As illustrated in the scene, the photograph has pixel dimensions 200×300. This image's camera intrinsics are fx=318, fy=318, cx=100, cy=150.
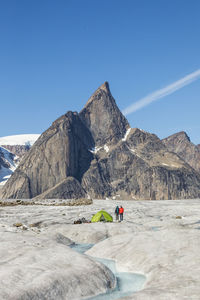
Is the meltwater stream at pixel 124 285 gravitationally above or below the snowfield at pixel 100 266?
below

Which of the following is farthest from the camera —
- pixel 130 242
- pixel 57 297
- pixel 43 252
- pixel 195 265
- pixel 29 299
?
pixel 130 242

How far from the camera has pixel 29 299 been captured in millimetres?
9719

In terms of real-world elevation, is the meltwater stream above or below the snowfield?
below

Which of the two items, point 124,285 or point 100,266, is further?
point 100,266

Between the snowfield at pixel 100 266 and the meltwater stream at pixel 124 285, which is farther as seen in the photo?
the meltwater stream at pixel 124 285

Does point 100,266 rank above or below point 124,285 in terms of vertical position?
above

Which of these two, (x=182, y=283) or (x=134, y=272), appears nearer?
(x=182, y=283)

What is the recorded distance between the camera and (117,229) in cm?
2656

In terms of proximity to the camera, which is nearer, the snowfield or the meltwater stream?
the snowfield

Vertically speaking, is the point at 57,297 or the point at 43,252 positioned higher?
the point at 43,252

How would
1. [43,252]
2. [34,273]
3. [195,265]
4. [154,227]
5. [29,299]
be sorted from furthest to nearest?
[154,227] → [43,252] → [195,265] → [34,273] → [29,299]

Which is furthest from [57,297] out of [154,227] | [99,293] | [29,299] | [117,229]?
[154,227]

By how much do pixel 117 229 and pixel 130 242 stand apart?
825cm

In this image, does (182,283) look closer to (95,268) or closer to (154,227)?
(95,268)
